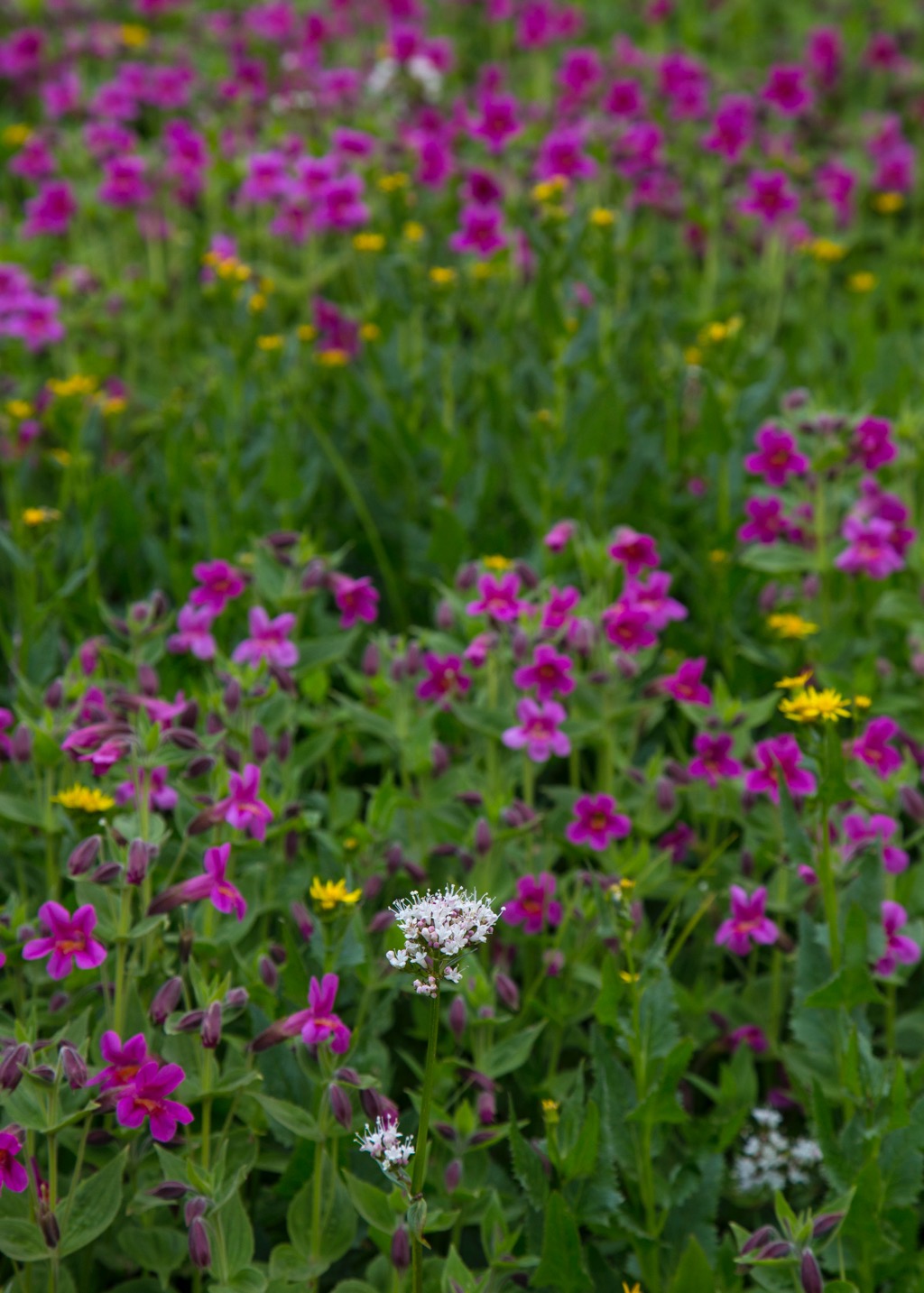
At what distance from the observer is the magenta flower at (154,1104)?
2.02 metres

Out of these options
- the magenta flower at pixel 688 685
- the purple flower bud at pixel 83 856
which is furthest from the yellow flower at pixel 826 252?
the purple flower bud at pixel 83 856

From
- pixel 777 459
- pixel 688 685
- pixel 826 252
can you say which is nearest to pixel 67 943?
pixel 688 685

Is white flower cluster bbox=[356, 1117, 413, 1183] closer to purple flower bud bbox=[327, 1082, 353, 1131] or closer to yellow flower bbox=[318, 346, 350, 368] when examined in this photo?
purple flower bud bbox=[327, 1082, 353, 1131]

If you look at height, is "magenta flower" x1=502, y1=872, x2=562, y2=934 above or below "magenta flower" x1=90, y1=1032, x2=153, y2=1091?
below

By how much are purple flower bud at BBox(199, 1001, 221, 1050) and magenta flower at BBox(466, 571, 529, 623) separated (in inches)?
39.0

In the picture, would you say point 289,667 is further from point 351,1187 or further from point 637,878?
point 351,1187

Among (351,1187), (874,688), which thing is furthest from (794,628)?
(351,1187)

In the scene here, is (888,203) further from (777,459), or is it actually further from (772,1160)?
(772,1160)

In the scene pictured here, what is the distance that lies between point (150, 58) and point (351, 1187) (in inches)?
260

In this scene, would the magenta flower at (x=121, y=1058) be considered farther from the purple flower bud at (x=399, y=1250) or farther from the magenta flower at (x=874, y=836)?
the magenta flower at (x=874, y=836)

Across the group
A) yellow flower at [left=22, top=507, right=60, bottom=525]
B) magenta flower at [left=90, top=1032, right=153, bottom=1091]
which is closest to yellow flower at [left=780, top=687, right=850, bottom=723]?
magenta flower at [left=90, top=1032, right=153, bottom=1091]

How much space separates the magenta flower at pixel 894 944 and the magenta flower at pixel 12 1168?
141cm

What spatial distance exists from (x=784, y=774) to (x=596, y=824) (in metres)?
0.37

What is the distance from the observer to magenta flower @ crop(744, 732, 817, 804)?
105 inches
